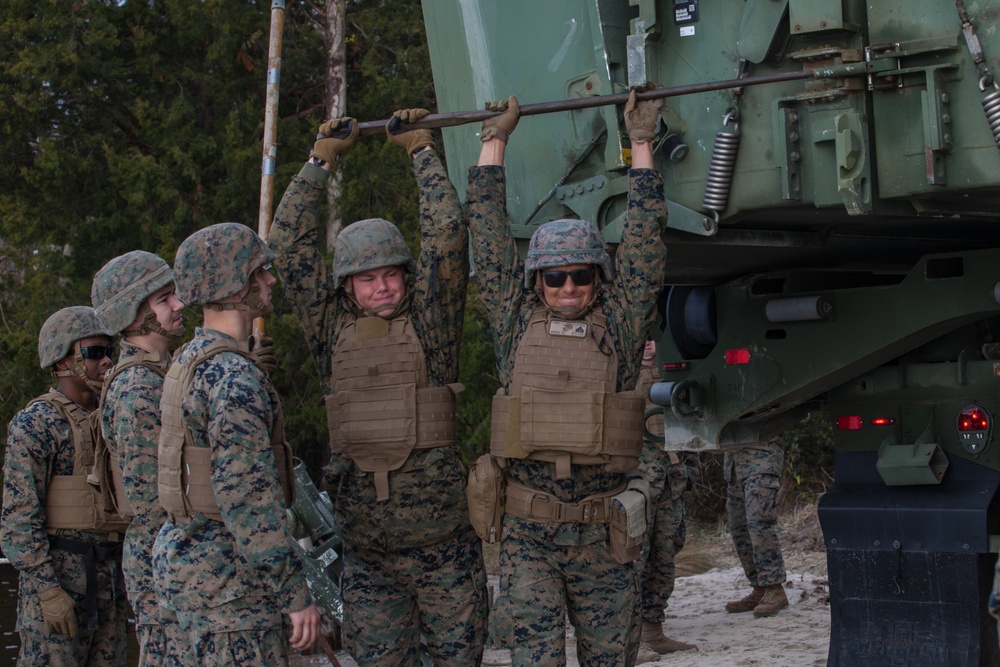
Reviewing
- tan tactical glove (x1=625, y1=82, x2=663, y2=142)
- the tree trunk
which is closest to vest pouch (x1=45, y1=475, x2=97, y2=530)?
tan tactical glove (x1=625, y1=82, x2=663, y2=142)

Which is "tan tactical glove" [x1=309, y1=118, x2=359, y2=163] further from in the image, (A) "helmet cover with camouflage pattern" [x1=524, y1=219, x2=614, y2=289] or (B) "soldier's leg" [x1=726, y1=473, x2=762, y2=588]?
(B) "soldier's leg" [x1=726, y1=473, x2=762, y2=588]

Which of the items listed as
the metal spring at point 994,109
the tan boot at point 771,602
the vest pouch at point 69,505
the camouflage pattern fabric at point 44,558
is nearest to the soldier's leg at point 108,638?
the camouflage pattern fabric at point 44,558

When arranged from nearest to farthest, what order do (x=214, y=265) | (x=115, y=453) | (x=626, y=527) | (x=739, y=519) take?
(x=214, y=265), (x=626, y=527), (x=115, y=453), (x=739, y=519)

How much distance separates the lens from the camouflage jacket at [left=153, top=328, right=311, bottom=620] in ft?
11.5

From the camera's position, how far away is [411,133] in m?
4.76

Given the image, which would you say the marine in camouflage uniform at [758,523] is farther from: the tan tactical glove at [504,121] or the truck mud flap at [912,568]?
the tan tactical glove at [504,121]

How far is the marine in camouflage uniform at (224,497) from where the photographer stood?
3518 mm

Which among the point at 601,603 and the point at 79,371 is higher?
the point at 79,371

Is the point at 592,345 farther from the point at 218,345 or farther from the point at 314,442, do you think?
the point at 314,442

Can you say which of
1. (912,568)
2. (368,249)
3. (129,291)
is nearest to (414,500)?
(368,249)

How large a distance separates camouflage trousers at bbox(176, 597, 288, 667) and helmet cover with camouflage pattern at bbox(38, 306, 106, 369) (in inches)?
77.9

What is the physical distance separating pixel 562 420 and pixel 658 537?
3.03 metres

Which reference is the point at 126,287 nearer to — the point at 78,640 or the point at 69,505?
the point at 69,505

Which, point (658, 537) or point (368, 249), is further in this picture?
point (658, 537)
